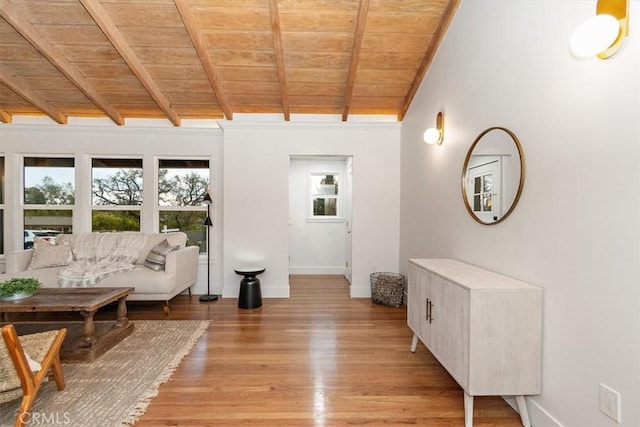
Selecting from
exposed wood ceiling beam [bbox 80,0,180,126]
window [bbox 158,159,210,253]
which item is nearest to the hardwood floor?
window [bbox 158,159,210,253]

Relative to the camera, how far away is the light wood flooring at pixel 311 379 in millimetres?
1727

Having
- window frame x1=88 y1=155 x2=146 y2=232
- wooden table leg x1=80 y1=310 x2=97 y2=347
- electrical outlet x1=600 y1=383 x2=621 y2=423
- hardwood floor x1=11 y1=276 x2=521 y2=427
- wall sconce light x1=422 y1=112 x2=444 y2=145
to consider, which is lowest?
hardwood floor x1=11 y1=276 x2=521 y2=427

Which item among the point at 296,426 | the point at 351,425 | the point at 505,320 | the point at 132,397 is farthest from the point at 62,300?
the point at 505,320

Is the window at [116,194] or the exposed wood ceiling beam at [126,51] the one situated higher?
the exposed wood ceiling beam at [126,51]

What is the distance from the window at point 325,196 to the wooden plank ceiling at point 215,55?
5.44 feet

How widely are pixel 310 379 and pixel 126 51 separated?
3.41 metres

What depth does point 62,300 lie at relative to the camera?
7.83 ft

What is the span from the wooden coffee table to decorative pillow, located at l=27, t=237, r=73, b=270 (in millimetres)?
1009

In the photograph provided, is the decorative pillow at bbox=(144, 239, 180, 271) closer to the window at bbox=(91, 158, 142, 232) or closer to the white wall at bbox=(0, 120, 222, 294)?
the white wall at bbox=(0, 120, 222, 294)

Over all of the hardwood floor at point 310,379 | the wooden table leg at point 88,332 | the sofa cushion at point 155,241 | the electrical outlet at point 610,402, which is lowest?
the hardwood floor at point 310,379

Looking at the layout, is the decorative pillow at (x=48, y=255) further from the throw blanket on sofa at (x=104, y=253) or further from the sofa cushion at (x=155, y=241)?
the sofa cushion at (x=155, y=241)

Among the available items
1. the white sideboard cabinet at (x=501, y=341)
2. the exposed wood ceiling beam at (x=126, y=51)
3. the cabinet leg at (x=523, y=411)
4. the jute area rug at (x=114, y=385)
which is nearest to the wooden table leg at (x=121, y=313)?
the jute area rug at (x=114, y=385)

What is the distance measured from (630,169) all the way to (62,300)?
370 cm

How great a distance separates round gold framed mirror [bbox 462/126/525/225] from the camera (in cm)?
182
